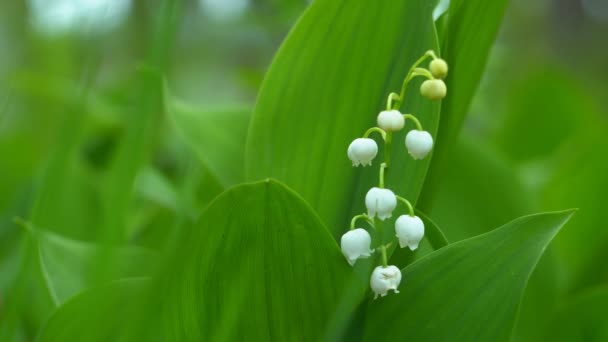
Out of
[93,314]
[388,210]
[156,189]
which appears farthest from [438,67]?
[156,189]

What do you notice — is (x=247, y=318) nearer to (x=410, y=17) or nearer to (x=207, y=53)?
(x=410, y=17)

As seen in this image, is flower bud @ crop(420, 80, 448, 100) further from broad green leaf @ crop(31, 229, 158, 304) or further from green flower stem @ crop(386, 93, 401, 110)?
broad green leaf @ crop(31, 229, 158, 304)

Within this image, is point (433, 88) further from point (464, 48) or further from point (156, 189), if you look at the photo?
point (156, 189)

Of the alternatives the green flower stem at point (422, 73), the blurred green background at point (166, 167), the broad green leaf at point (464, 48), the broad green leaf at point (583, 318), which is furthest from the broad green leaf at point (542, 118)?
the green flower stem at point (422, 73)

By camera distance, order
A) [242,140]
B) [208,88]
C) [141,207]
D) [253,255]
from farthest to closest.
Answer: [208,88] → [141,207] → [242,140] → [253,255]

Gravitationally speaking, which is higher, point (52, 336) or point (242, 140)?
point (242, 140)

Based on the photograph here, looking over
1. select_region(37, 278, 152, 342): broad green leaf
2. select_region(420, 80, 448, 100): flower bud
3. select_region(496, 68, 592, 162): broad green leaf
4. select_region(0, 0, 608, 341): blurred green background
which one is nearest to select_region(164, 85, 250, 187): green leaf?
select_region(0, 0, 608, 341): blurred green background

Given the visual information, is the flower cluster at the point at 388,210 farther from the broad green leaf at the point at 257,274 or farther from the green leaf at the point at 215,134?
the green leaf at the point at 215,134

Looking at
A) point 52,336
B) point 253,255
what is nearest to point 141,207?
point 52,336
